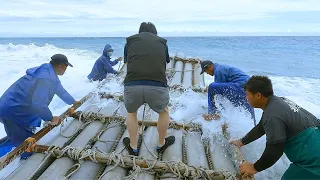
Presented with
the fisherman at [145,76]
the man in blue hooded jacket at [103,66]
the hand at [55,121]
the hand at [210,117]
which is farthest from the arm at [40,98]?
the man in blue hooded jacket at [103,66]

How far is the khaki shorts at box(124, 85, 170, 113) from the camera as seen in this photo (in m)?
3.17

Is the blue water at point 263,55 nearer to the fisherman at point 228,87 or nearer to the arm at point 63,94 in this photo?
the fisherman at point 228,87

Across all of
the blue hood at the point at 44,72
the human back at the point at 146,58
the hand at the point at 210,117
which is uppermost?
the human back at the point at 146,58

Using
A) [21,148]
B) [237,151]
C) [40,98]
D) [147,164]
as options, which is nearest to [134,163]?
[147,164]

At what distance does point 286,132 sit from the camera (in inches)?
98.6

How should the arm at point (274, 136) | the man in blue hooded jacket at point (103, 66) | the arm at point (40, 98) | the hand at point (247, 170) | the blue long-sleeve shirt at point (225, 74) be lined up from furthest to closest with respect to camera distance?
the man in blue hooded jacket at point (103, 66) < the blue long-sleeve shirt at point (225, 74) < the arm at point (40, 98) < the hand at point (247, 170) < the arm at point (274, 136)

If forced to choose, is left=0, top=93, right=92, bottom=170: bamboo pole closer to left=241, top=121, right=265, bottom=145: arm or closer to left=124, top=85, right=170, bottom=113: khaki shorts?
left=124, top=85, right=170, bottom=113: khaki shorts

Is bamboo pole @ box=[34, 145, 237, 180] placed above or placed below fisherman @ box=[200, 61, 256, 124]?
below

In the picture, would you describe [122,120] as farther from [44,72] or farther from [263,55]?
[263,55]

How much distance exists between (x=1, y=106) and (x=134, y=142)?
2023 millimetres

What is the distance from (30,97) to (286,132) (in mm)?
3227

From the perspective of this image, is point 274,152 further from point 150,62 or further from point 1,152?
point 1,152

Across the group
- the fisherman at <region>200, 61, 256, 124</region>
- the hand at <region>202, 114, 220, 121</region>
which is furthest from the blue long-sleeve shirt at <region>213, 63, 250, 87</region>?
the hand at <region>202, 114, 220, 121</region>

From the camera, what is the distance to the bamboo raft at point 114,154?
2973 mm
